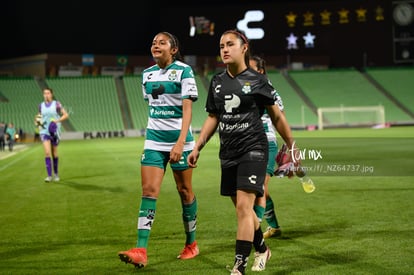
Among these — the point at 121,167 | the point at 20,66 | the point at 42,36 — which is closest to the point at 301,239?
the point at 121,167

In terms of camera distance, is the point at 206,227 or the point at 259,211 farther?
the point at 206,227

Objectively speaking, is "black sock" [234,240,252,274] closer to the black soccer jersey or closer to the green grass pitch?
the green grass pitch

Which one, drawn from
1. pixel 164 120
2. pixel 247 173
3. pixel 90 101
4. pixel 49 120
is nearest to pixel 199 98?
pixel 90 101

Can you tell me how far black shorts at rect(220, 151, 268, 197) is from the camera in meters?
5.60

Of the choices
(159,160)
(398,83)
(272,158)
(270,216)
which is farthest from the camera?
(398,83)

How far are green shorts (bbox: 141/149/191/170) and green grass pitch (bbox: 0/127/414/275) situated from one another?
1065 millimetres

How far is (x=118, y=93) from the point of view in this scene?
58688 millimetres

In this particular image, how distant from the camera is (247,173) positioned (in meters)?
5.61

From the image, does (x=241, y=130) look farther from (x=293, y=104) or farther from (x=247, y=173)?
(x=293, y=104)

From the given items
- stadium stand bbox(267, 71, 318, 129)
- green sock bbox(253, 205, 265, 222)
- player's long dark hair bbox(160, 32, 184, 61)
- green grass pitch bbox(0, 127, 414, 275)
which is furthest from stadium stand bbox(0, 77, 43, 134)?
green sock bbox(253, 205, 265, 222)

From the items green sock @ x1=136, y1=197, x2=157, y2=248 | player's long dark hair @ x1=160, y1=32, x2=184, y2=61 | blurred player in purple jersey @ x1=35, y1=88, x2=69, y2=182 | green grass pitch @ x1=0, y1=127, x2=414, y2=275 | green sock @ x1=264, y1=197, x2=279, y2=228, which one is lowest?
green grass pitch @ x1=0, y1=127, x2=414, y2=275

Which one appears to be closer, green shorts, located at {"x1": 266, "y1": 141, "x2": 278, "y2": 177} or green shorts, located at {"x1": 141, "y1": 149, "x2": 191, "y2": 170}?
green shorts, located at {"x1": 141, "y1": 149, "x2": 191, "y2": 170}

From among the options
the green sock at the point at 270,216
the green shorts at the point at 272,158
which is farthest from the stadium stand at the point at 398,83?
the green shorts at the point at 272,158

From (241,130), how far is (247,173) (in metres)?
0.42
